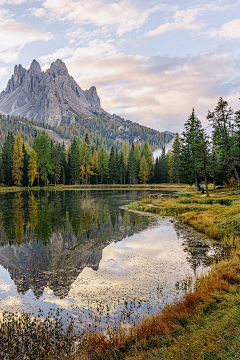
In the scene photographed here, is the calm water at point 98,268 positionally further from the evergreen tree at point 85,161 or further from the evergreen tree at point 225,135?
the evergreen tree at point 85,161

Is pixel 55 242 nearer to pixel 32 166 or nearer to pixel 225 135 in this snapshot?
pixel 225 135

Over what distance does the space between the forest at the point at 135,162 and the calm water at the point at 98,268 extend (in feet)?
78.3

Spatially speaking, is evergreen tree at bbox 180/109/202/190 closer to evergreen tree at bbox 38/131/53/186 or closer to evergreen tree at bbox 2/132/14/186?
evergreen tree at bbox 38/131/53/186

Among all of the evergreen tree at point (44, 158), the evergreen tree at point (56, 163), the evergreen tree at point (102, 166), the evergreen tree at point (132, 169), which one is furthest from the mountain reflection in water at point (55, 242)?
the evergreen tree at point (132, 169)

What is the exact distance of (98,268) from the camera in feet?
47.2

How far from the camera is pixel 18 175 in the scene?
86375 mm

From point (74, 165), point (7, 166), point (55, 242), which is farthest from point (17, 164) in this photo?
point (55, 242)

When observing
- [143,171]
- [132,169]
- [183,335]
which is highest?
[132,169]

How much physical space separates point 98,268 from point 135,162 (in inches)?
3930

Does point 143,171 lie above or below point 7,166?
below

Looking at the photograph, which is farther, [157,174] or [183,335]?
[157,174]

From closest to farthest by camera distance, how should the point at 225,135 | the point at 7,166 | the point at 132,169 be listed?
1. the point at 225,135
2. the point at 7,166
3. the point at 132,169

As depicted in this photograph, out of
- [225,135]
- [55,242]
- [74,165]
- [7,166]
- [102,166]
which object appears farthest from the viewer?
[102,166]

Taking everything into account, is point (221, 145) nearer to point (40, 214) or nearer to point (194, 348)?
point (40, 214)
